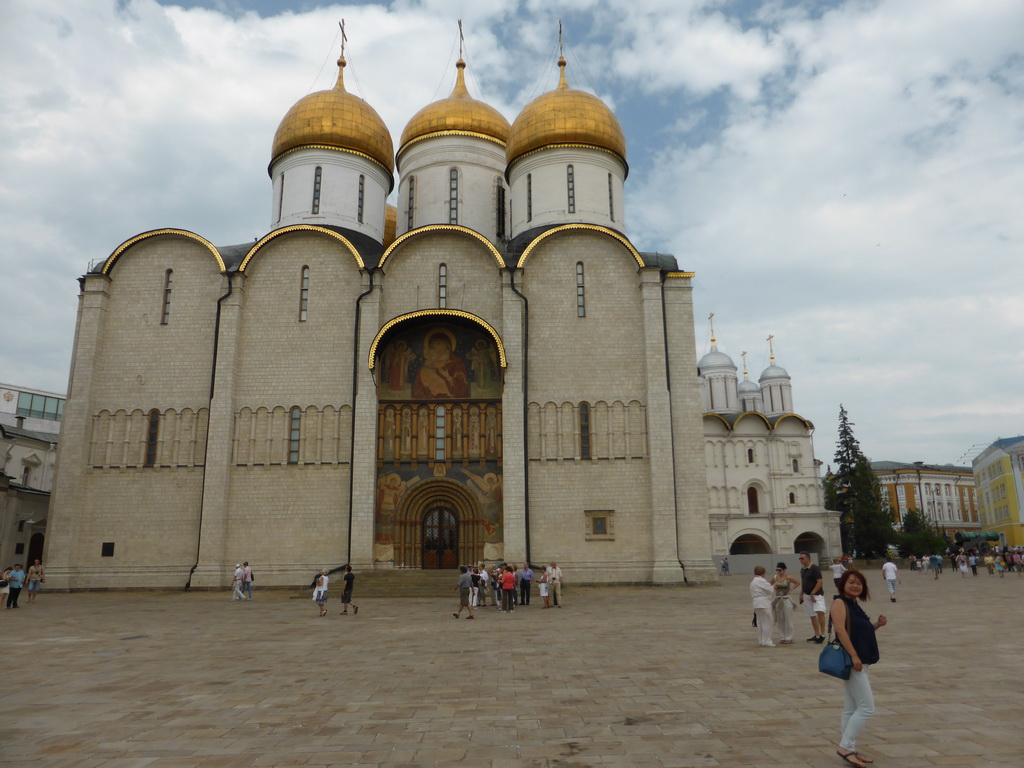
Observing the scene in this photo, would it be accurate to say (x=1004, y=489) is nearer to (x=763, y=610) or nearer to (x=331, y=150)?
(x=331, y=150)

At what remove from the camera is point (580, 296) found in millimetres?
21578

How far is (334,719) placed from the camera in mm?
5520

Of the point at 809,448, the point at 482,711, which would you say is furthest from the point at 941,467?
the point at 482,711

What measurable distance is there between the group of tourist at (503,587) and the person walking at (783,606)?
580cm

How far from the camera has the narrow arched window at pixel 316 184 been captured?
23734 millimetres

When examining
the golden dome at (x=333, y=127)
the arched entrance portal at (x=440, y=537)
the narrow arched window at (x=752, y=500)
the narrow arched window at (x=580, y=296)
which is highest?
the golden dome at (x=333, y=127)

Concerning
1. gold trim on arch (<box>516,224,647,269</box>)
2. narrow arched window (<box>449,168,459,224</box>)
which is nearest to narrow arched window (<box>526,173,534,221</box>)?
gold trim on arch (<box>516,224,647,269</box>)

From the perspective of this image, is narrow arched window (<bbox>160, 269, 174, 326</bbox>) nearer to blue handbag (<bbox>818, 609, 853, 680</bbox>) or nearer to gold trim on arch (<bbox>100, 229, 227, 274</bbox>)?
gold trim on arch (<bbox>100, 229, 227, 274</bbox>)

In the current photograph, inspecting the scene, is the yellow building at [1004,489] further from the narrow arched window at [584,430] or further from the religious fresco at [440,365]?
the religious fresco at [440,365]

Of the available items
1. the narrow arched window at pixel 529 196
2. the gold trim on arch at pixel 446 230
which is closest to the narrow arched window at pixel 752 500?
the narrow arched window at pixel 529 196

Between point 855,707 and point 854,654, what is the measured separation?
1.04 ft

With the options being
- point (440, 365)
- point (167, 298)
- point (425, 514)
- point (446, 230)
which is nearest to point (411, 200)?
point (446, 230)

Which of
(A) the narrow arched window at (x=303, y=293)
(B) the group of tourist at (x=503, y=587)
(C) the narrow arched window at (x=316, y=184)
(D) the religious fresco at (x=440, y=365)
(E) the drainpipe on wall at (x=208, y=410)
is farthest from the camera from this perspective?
(C) the narrow arched window at (x=316, y=184)

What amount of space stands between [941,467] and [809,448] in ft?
197
